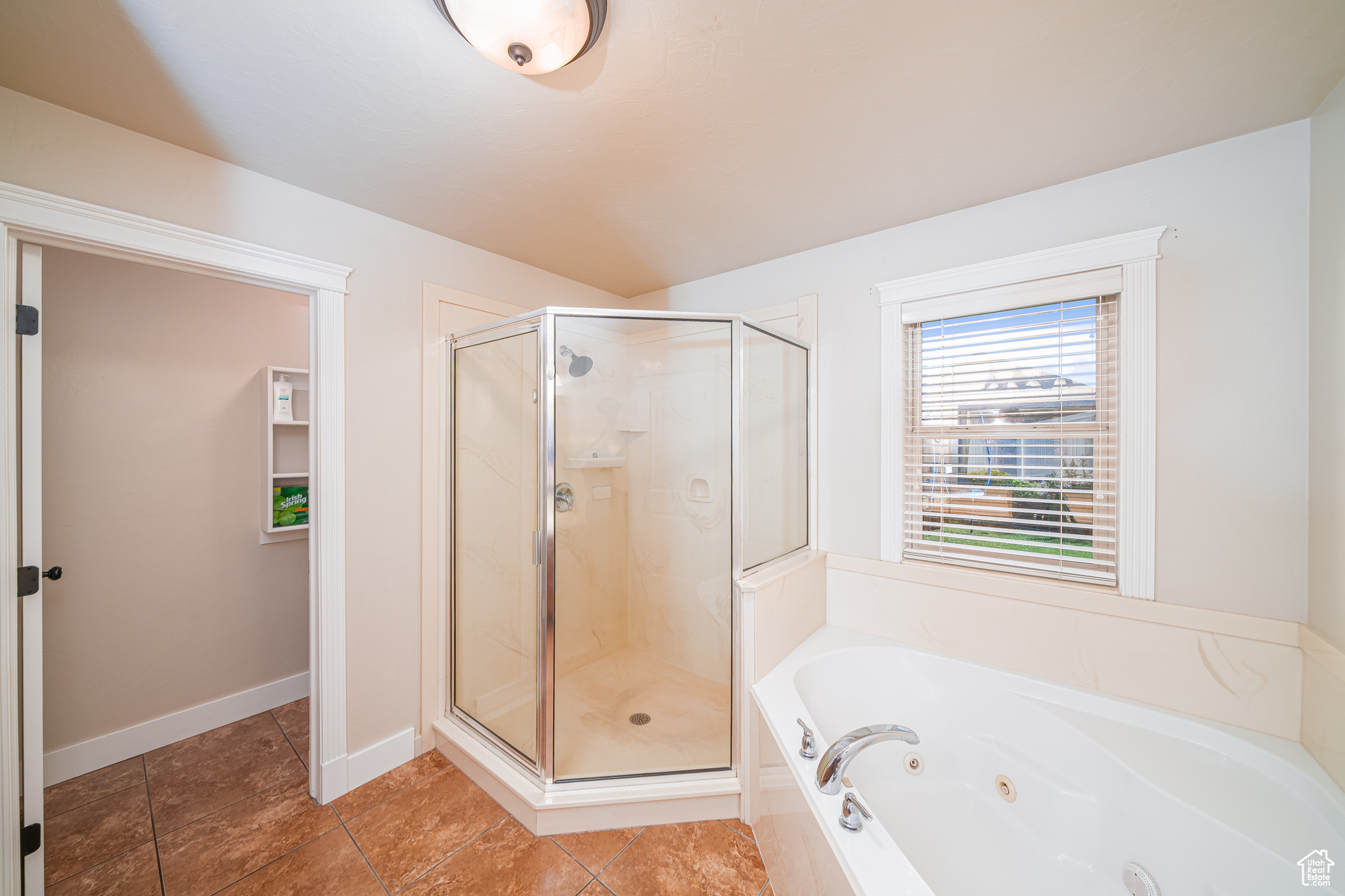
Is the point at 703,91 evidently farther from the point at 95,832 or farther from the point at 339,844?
the point at 95,832

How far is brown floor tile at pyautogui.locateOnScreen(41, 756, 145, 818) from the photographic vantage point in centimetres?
171

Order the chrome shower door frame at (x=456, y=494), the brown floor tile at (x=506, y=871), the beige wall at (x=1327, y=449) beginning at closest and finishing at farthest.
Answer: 1. the beige wall at (x=1327, y=449)
2. the brown floor tile at (x=506, y=871)
3. the chrome shower door frame at (x=456, y=494)

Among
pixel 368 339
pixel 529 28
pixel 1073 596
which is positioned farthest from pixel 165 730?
pixel 1073 596

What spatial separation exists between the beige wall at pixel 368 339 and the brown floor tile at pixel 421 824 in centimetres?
27

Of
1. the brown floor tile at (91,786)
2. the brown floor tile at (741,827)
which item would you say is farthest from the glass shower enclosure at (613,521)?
the brown floor tile at (91,786)

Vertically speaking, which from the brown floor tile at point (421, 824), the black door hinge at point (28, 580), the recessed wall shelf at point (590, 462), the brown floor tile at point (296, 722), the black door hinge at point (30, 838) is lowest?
the brown floor tile at point (421, 824)

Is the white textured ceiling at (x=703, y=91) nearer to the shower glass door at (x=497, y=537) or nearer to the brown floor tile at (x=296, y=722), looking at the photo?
the shower glass door at (x=497, y=537)

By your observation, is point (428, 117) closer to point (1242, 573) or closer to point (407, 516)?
point (407, 516)

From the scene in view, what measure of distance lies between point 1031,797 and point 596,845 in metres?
1.42

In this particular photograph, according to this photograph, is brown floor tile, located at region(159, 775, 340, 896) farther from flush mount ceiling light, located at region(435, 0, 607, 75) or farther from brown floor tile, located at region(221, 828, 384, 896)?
flush mount ceiling light, located at region(435, 0, 607, 75)

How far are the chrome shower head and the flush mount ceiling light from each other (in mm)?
858

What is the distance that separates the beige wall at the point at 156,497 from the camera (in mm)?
1844

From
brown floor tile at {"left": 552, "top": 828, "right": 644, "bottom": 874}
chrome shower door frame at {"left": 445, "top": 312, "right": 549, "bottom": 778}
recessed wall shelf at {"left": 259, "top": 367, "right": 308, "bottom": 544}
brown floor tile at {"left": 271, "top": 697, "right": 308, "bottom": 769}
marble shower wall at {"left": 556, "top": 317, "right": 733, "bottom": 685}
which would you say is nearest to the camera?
brown floor tile at {"left": 552, "top": 828, "right": 644, "bottom": 874}

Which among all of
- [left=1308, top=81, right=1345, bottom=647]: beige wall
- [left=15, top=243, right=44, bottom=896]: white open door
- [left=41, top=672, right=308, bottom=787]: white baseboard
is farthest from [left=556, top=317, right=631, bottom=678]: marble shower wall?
[left=1308, top=81, right=1345, bottom=647]: beige wall
